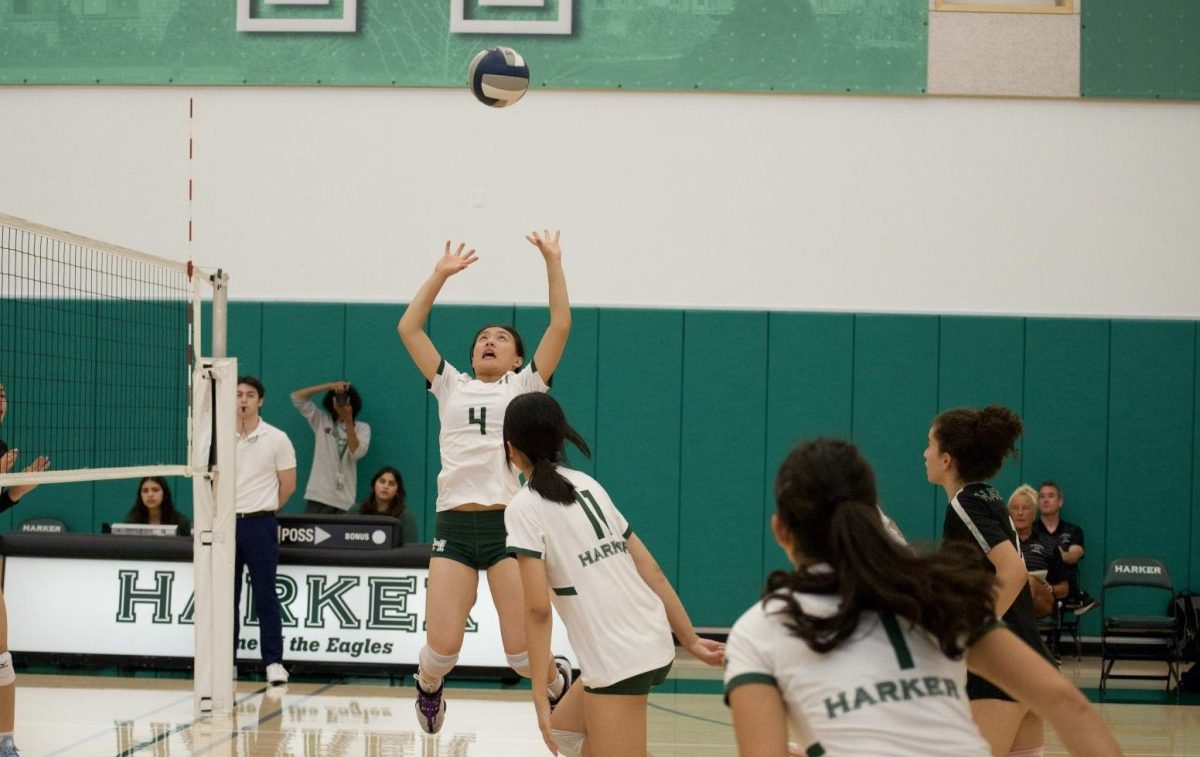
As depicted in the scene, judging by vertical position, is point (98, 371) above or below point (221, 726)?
above

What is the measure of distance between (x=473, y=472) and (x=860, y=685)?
139 inches

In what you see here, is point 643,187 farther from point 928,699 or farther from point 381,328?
point 928,699

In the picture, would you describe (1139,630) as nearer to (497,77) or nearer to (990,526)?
(497,77)

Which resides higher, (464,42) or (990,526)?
(464,42)

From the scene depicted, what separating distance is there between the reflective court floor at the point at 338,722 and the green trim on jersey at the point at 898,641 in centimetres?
463

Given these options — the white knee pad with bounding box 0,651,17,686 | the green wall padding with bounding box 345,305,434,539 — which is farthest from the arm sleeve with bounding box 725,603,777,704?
the green wall padding with bounding box 345,305,434,539

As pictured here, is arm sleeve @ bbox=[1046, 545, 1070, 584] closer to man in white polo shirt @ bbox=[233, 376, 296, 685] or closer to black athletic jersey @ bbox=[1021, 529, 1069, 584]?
black athletic jersey @ bbox=[1021, 529, 1069, 584]

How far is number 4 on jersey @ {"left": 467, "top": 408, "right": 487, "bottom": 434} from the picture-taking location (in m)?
5.45

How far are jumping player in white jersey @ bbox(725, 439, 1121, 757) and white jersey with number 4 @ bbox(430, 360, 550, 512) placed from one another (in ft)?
11.0

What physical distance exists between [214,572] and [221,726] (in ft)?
2.65

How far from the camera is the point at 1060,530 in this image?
10.6m

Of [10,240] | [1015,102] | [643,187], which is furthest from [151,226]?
[1015,102]

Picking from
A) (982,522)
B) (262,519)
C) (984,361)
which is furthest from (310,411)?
(982,522)

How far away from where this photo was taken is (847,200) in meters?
11.1
